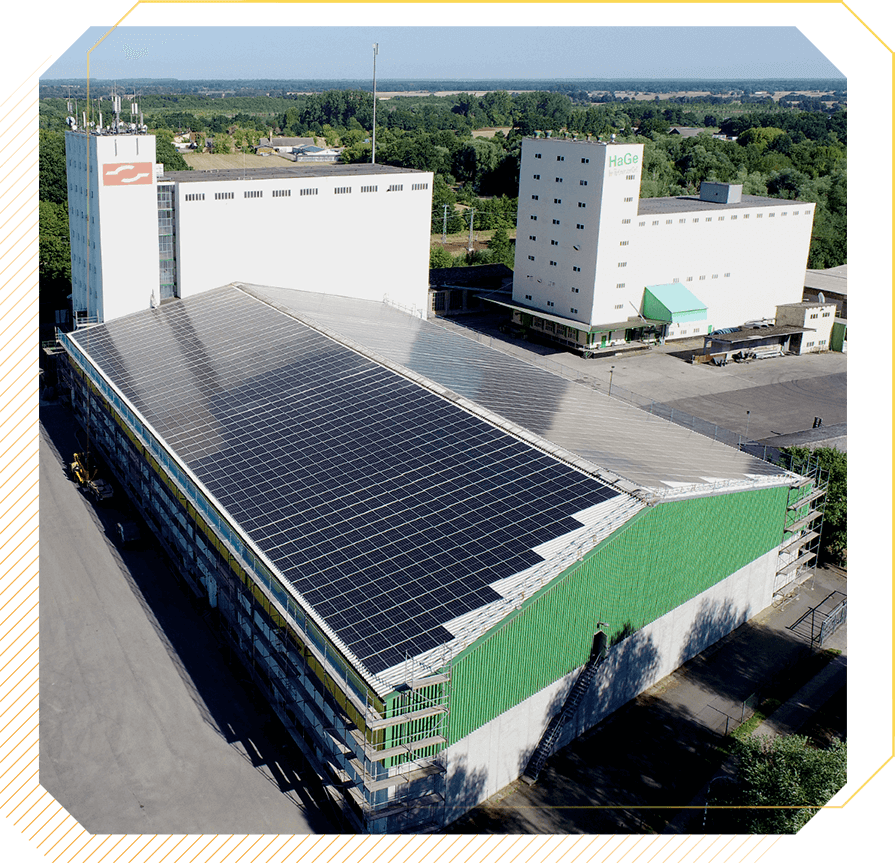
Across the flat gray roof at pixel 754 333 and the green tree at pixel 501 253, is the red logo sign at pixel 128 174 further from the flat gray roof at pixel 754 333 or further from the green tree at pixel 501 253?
the green tree at pixel 501 253

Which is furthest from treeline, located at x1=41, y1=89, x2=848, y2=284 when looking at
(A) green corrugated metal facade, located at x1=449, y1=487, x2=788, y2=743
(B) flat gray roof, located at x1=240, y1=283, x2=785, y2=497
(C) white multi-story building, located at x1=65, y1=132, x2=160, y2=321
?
(A) green corrugated metal facade, located at x1=449, y1=487, x2=788, y2=743

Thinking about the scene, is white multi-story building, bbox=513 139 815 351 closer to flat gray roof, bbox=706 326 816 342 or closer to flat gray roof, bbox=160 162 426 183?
flat gray roof, bbox=706 326 816 342

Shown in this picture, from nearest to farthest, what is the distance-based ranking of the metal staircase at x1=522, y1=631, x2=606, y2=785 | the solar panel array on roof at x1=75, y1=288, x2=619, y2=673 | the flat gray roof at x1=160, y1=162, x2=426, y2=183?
1. the solar panel array on roof at x1=75, y1=288, x2=619, y2=673
2. the metal staircase at x1=522, y1=631, x2=606, y2=785
3. the flat gray roof at x1=160, y1=162, x2=426, y2=183

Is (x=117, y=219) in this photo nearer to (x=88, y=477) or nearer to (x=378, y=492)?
(x=88, y=477)

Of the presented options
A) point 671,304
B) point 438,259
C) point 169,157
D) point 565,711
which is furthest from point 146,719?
point 169,157

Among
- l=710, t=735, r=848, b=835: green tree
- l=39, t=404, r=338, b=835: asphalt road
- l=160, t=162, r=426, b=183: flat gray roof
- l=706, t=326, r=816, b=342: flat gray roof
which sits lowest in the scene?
l=39, t=404, r=338, b=835: asphalt road

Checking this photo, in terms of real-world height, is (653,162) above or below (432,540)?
above

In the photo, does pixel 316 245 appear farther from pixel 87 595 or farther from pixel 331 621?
pixel 331 621

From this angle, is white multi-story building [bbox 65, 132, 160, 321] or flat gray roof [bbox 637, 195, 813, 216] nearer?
white multi-story building [bbox 65, 132, 160, 321]
